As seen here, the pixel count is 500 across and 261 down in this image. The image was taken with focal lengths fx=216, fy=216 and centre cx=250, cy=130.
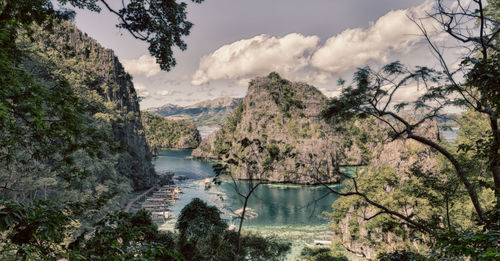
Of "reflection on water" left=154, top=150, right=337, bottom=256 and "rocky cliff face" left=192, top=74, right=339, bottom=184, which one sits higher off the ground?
"rocky cliff face" left=192, top=74, right=339, bottom=184

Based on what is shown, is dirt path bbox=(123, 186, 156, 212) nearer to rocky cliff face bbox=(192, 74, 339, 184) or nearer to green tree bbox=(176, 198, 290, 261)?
rocky cliff face bbox=(192, 74, 339, 184)

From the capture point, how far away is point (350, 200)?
1616cm

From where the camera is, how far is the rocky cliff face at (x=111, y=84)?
3488 cm

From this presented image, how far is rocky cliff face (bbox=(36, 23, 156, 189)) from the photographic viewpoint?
34.9 meters

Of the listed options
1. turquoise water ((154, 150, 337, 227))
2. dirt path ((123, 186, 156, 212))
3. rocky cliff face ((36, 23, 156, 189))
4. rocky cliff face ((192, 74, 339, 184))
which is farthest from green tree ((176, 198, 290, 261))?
rocky cliff face ((192, 74, 339, 184))

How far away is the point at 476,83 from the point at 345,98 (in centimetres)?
431

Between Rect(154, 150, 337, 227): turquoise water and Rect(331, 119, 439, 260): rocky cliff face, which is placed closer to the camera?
Rect(331, 119, 439, 260): rocky cliff face

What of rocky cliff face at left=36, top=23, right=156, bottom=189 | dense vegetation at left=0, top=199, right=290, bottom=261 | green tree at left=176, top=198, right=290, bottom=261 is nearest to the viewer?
dense vegetation at left=0, top=199, right=290, bottom=261

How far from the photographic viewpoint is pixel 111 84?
3922 cm

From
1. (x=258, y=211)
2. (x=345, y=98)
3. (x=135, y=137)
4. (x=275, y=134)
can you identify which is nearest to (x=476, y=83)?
(x=345, y=98)

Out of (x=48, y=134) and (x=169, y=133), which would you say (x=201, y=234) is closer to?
(x=48, y=134)

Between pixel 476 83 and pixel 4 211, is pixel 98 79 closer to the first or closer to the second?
pixel 4 211

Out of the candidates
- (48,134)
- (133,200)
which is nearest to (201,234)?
(48,134)

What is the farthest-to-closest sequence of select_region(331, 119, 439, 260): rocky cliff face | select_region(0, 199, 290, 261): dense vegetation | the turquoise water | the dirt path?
the dirt path → the turquoise water → select_region(331, 119, 439, 260): rocky cliff face → select_region(0, 199, 290, 261): dense vegetation
